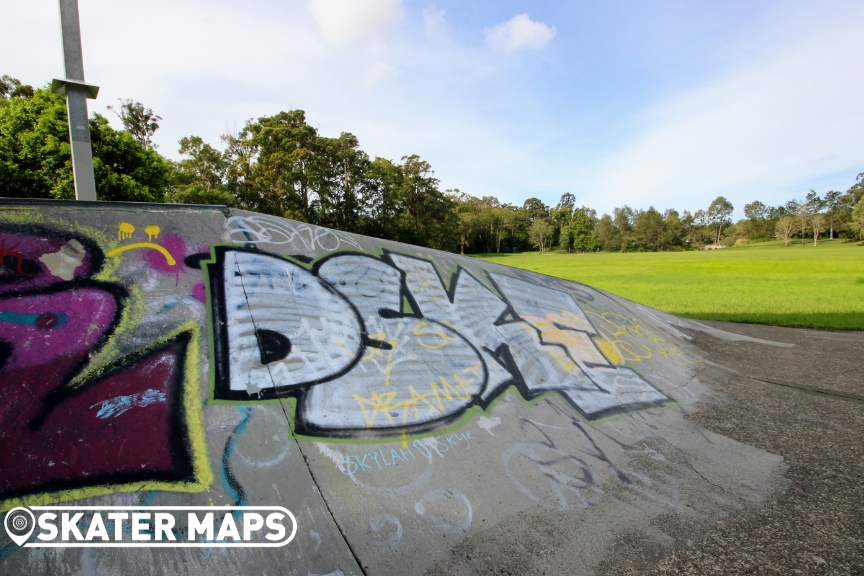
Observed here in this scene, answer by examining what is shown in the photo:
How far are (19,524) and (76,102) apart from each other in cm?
758

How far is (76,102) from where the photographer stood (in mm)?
7023

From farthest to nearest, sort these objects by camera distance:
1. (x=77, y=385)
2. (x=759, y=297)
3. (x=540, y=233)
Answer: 1. (x=540, y=233)
2. (x=759, y=297)
3. (x=77, y=385)

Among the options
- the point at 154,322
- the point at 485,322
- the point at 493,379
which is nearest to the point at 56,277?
the point at 154,322

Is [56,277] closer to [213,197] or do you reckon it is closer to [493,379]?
[493,379]

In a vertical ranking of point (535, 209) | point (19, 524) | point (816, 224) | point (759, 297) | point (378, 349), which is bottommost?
point (759, 297)

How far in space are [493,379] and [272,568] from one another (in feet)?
9.06

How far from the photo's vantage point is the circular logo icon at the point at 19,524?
86.9 inches

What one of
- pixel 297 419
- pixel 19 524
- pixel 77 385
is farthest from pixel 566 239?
pixel 19 524

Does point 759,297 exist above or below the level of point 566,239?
below

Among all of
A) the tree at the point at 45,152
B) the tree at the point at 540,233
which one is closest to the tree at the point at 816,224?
the tree at the point at 540,233

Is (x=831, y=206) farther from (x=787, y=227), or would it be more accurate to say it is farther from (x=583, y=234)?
(x=583, y=234)

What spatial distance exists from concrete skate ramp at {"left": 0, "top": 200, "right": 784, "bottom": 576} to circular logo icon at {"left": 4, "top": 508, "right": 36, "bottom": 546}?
0.05m

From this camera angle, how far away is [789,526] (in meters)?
3.21

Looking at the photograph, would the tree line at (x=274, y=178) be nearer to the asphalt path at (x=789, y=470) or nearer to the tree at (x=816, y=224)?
the tree at (x=816, y=224)
